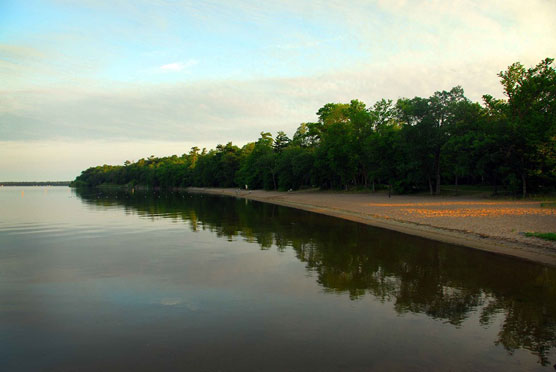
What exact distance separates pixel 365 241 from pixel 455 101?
3852 cm

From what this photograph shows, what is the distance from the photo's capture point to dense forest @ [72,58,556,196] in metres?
38.2

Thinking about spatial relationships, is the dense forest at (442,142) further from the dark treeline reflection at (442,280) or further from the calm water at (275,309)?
the calm water at (275,309)

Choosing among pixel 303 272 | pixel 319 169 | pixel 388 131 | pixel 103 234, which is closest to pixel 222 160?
pixel 319 169

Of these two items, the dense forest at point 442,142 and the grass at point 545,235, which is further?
the dense forest at point 442,142

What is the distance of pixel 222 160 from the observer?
11869 centimetres

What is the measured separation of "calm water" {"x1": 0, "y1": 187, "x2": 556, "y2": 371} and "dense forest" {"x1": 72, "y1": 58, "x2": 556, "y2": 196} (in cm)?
1768

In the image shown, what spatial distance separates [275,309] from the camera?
8.62 meters

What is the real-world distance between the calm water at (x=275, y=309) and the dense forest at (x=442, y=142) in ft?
Answer: 58.0

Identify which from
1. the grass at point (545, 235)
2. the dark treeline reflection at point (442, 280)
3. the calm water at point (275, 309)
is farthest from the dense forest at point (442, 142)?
the calm water at point (275, 309)

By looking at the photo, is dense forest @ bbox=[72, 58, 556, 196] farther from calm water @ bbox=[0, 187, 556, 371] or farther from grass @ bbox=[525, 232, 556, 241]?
calm water @ bbox=[0, 187, 556, 371]

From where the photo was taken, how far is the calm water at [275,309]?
6.19 meters

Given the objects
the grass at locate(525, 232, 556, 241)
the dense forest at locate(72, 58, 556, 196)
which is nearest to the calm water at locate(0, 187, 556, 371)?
the grass at locate(525, 232, 556, 241)

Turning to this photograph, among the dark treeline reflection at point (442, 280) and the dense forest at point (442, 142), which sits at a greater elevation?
the dense forest at point (442, 142)

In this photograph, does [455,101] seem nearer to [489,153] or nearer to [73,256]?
[489,153]
